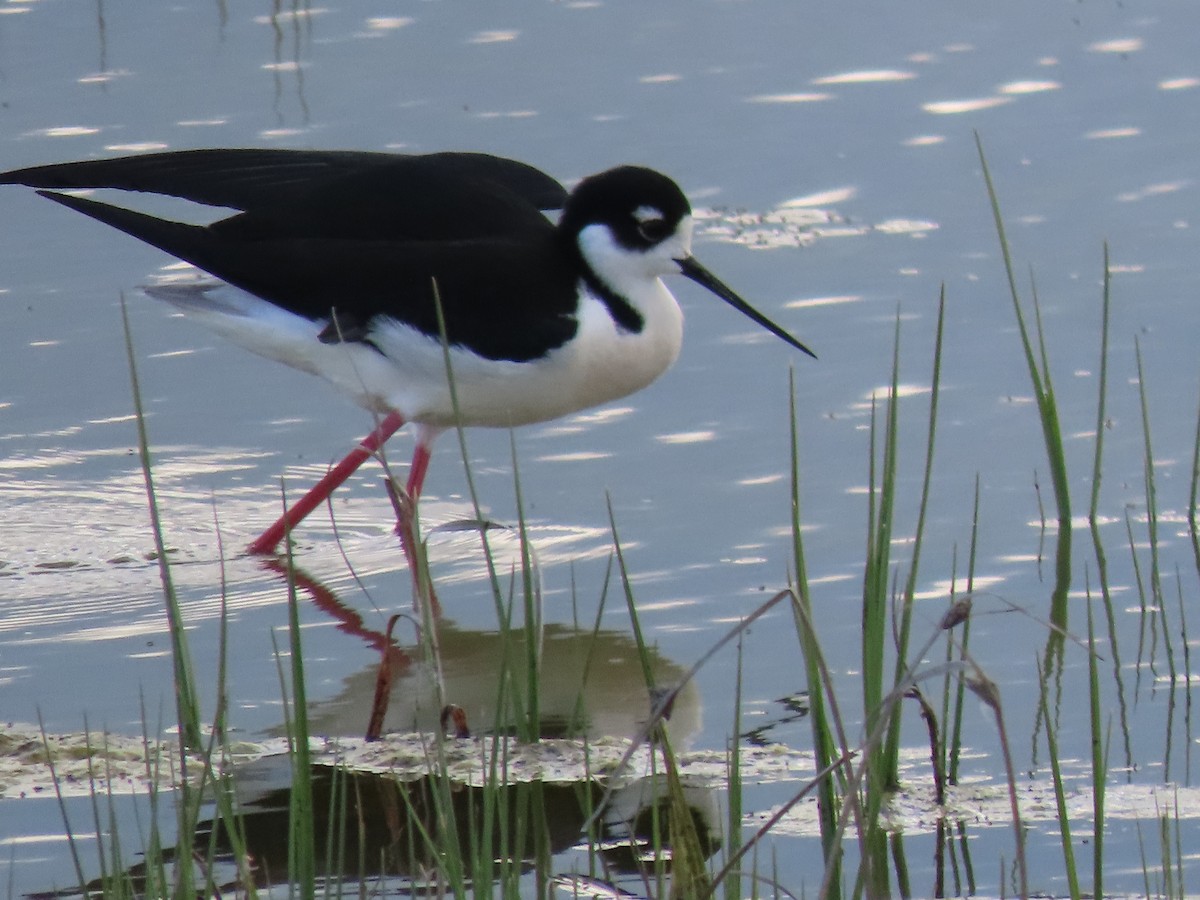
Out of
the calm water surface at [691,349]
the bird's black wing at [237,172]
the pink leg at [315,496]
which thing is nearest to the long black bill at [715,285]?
the calm water surface at [691,349]

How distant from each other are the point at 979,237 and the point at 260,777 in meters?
3.84

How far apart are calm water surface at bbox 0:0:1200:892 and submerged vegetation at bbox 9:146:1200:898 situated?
70 millimetres

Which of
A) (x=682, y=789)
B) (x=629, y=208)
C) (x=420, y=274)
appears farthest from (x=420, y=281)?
(x=682, y=789)

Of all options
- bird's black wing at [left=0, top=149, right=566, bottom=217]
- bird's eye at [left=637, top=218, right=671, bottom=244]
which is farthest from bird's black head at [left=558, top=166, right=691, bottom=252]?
bird's black wing at [left=0, top=149, right=566, bottom=217]

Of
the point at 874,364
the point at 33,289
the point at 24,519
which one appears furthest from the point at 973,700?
the point at 33,289

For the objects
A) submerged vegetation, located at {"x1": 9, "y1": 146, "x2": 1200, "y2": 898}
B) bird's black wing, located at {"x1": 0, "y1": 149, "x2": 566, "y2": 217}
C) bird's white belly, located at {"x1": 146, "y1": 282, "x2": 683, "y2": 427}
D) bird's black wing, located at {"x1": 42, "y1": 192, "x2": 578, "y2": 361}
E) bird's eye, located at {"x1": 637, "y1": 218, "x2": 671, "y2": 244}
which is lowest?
submerged vegetation, located at {"x1": 9, "y1": 146, "x2": 1200, "y2": 898}

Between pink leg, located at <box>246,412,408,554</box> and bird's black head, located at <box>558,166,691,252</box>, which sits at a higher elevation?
bird's black head, located at <box>558,166,691,252</box>

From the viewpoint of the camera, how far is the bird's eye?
5.59m

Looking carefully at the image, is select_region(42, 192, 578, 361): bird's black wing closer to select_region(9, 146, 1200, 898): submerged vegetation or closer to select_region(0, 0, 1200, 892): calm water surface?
select_region(0, 0, 1200, 892): calm water surface

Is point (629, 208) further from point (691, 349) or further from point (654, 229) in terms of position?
point (691, 349)

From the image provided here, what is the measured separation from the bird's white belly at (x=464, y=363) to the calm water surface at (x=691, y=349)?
243 mm

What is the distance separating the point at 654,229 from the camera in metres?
5.62

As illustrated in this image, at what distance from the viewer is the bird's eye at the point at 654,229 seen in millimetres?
5586

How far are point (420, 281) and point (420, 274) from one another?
2cm
